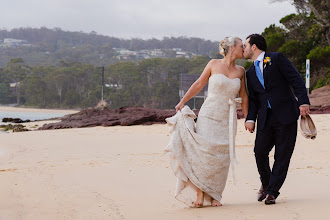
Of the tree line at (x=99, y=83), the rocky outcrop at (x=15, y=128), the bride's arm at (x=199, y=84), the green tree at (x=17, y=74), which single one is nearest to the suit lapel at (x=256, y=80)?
the bride's arm at (x=199, y=84)

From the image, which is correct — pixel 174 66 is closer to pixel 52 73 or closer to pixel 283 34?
pixel 52 73

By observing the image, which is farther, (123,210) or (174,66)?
(174,66)

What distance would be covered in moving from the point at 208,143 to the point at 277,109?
77cm

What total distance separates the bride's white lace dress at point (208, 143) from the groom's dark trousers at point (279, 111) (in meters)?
0.31

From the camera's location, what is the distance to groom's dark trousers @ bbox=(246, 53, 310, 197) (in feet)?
19.9

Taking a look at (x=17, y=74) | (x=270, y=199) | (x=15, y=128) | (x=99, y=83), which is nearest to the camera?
(x=270, y=199)

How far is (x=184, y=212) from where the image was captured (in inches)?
244

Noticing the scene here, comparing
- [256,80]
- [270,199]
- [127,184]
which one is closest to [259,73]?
[256,80]

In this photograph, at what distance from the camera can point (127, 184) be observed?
8586mm

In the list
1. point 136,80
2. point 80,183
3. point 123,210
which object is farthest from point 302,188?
point 136,80

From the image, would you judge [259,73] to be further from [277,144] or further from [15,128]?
[15,128]

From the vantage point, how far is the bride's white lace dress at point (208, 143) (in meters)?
6.25

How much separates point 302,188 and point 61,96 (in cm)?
7813

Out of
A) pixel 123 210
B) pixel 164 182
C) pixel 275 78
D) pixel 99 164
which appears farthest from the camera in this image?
pixel 99 164
